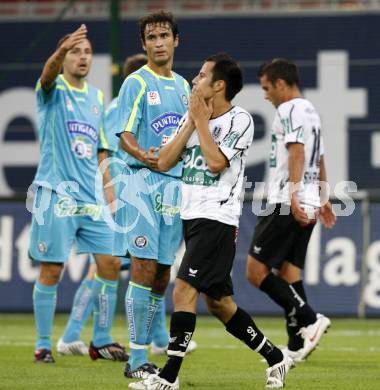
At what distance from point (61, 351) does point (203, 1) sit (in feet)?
30.9

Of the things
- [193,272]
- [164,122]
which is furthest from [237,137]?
[164,122]

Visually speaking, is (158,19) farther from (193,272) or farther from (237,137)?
(193,272)

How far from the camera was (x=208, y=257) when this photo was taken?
6.93 meters

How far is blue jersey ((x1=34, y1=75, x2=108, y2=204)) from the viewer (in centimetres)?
917

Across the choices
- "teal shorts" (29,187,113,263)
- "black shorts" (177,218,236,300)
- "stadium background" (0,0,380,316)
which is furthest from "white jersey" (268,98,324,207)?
"stadium background" (0,0,380,316)

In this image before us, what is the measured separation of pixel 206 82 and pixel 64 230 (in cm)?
250

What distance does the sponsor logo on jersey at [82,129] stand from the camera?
9.27 meters

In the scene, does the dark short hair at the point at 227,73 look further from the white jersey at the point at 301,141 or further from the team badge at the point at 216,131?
the white jersey at the point at 301,141

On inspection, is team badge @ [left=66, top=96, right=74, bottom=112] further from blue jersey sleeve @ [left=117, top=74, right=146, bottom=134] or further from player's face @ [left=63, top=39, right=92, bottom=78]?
blue jersey sleeve @ [left=117, top=74, right=146, bottom=134]

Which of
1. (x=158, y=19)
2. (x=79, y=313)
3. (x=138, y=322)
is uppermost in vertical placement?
(x=158, y=19)

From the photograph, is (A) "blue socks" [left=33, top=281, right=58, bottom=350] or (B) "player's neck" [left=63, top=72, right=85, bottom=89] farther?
(B) "player's neck" [left=63, top=72, right=85, bottom=89]

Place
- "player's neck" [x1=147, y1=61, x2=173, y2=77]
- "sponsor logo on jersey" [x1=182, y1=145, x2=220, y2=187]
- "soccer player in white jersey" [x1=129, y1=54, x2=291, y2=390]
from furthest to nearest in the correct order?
1. "player's neck" [x1=147, y1=61, x2=173, y2=77]
2. "sponsor logo on jersey" [x1=182, y1=145, x2=220, y2=187]
3. "soccer player in white jersey" [x1=129, y1=54, x2=291, y2=390]

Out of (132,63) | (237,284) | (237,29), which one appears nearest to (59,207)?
(132,63)

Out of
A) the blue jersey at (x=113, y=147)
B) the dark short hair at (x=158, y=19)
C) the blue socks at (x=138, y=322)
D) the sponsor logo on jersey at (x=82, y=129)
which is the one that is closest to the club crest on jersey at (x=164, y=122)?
the dark short hair at (x=158, y=19)
